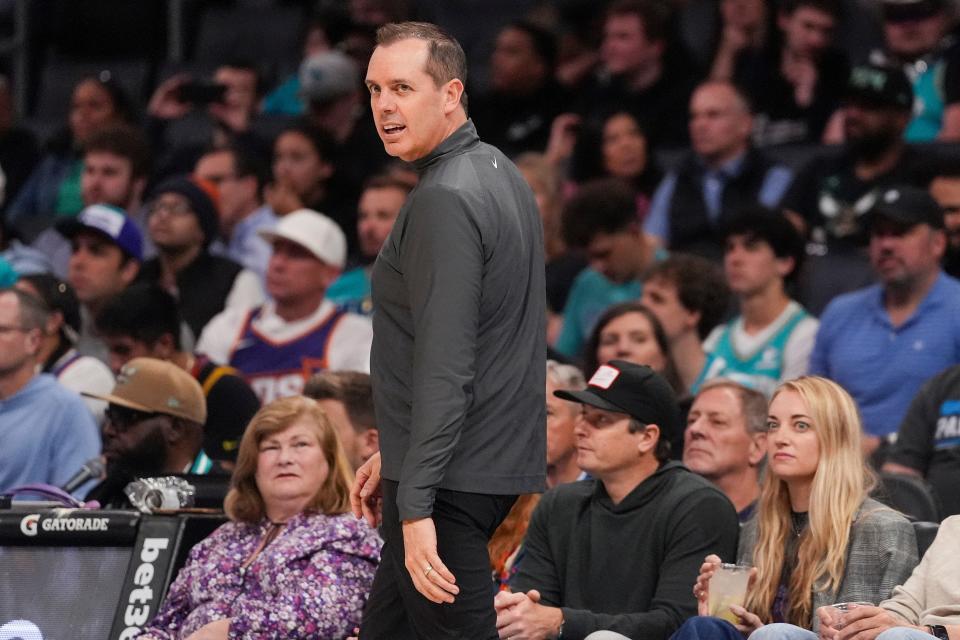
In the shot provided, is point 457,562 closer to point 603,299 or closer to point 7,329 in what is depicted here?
point 7,329

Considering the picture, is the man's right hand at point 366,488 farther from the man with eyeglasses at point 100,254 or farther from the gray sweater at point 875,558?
the man with eyeglasses at point 100,254

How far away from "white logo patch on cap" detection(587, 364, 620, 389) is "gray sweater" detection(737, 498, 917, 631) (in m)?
0.83

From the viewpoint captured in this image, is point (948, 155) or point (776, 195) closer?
point (948, 155)

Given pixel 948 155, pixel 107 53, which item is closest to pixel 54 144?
pixel 107 53

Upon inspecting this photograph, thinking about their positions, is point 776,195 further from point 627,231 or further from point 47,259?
point 47,259

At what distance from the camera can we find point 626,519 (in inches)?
197

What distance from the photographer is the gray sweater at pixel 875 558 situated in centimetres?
455

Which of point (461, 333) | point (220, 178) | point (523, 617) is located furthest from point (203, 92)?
point (461, 333)

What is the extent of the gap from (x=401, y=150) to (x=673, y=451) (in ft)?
8.97

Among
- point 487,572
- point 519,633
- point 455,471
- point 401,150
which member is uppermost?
point 401,150

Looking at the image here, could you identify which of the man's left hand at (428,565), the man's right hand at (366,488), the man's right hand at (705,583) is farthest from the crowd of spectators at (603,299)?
the man's left hand at (428,565)

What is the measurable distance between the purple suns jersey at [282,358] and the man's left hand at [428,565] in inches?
155

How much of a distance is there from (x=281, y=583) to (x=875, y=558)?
164 cm

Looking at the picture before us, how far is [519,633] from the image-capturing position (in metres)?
4.53
